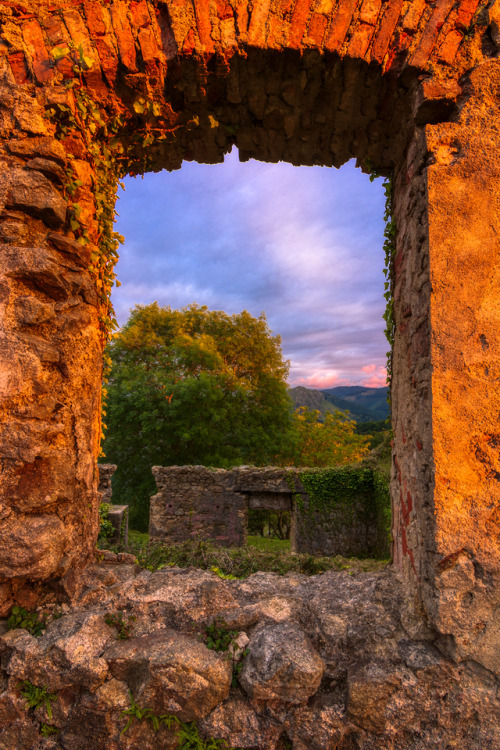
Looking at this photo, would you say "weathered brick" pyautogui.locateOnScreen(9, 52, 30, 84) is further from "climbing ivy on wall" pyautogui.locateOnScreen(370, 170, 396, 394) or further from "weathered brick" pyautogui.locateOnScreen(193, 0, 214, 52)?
"climbing ivy on wall" pyautogui.locateOnScreen(370, 170, 396, 394)

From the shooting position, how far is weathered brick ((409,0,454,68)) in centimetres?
200

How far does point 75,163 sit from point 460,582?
293 centimetres

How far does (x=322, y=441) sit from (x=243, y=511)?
8.87 m

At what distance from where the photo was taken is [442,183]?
6.36 feet

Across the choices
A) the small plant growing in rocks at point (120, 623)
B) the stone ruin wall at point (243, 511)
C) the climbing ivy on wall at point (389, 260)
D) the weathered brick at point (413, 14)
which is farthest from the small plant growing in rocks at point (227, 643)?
the stone ruin wall at point (243, 511)

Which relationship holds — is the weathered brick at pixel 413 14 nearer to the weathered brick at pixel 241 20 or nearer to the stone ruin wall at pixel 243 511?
the weathered brick at pixel 241 20

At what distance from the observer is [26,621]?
6.24 feet

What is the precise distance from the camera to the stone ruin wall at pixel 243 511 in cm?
962

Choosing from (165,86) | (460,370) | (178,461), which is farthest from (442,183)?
(178,461)

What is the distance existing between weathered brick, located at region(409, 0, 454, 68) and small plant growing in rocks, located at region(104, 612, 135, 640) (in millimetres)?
3307

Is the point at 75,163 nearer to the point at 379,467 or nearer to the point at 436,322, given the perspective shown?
the point at 436,322

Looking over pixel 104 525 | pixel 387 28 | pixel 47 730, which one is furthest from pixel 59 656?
pixel 104 525

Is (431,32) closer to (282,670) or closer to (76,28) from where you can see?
(76,28)

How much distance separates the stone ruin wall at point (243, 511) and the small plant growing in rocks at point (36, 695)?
27.7 ft
